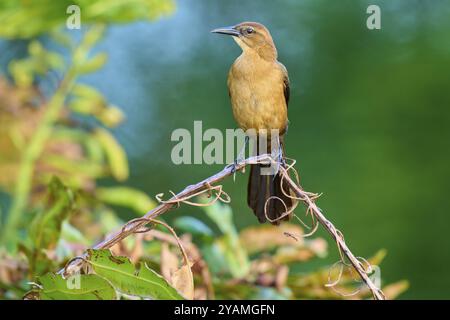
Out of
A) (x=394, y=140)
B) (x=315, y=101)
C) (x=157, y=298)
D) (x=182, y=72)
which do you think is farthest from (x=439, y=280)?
(x=157, y=298)

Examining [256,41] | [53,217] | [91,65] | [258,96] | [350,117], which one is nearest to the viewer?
[53,217]

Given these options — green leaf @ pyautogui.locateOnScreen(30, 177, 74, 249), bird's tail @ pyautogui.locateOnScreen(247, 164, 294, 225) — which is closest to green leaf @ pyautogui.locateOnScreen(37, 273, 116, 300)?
green leaf @ pyautogui.locateOnScreen(30, 177, 74, 249)

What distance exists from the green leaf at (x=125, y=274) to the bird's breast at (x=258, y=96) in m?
1.24

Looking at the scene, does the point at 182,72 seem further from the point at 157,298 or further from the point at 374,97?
the point at 157,298

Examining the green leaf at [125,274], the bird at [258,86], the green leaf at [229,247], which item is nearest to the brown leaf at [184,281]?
the green leaf at [125,274]

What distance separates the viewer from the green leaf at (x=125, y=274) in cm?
98

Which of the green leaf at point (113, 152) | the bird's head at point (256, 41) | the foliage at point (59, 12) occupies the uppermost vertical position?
the bird's head at point (256, 41)

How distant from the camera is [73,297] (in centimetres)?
96

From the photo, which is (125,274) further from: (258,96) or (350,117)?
(350,117)

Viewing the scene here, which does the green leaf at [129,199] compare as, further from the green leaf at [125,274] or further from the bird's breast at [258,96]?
the green leaf at [125,274]

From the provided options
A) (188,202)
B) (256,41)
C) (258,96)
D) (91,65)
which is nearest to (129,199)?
(91,65)

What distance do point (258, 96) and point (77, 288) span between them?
1.35 metres

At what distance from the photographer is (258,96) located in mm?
2232
